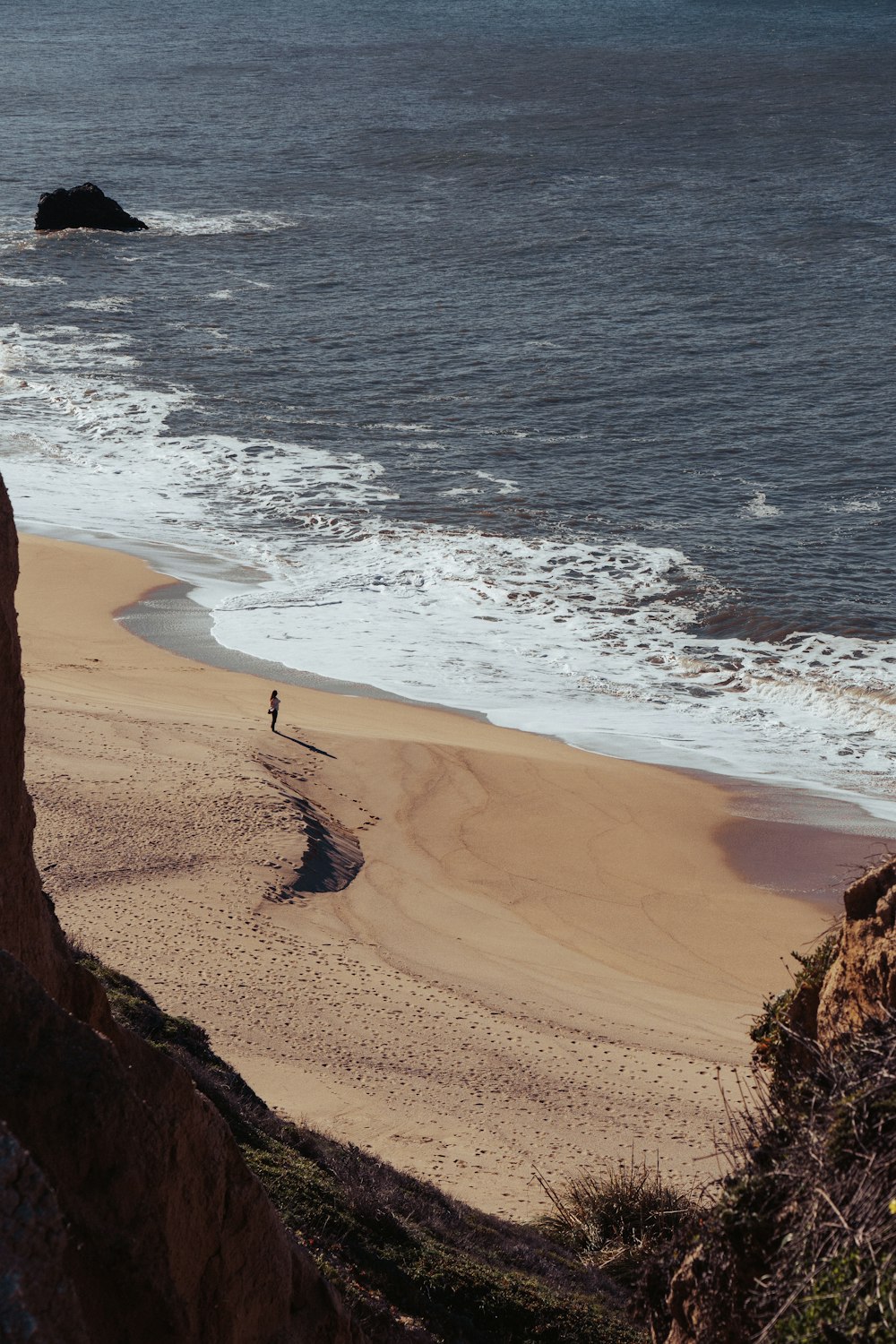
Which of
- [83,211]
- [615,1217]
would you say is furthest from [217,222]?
[615,1217]

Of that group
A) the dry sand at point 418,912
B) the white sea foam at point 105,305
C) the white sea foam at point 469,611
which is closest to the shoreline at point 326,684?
the white sea foam at point 469,611

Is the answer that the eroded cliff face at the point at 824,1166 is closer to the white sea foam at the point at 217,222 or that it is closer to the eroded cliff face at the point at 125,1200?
the eroded cliff face at the point at 125,1200

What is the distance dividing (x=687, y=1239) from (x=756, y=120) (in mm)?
82763

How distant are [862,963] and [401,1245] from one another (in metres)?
4.35

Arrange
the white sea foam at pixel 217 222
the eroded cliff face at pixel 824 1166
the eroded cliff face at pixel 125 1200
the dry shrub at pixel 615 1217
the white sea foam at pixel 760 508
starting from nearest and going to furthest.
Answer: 1. the eroded cliff face at pixel 125 1200
2. the eroded cliff face at pixel 824 1166
3. the dry shrub at pixel 615 1217
4. the white sea foam at pixel 760 508
5. the white sea foam at pixel 217 222

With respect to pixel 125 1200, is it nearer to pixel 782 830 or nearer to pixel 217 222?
pixel 782 830

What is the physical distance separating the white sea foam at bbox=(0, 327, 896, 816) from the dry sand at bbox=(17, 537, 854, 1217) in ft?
6.53

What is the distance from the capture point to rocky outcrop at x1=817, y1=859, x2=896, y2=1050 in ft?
21.9

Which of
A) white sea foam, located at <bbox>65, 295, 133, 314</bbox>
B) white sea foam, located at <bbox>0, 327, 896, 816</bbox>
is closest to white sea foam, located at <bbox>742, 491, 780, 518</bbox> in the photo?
white sea foam, located at <bbox>0, 327, 896, 816</bbox>

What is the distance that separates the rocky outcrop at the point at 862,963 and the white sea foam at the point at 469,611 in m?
14.9

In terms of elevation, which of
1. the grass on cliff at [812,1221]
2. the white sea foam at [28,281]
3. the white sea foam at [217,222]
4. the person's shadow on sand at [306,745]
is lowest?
the person's shadow on sand at [306,745]

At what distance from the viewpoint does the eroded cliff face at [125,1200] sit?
391cm

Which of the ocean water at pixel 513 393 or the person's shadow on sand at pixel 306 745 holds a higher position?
the ocean water at pixel 513 393

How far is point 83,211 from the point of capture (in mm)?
61781
